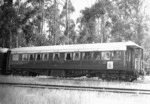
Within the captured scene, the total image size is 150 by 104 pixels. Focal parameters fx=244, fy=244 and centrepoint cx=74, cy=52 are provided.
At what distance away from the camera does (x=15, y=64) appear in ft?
81.3

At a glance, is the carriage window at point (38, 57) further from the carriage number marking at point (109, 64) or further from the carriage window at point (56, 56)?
the carriage number marking at point (109, 64)

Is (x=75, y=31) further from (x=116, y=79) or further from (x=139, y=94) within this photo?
(x=139, y=94)

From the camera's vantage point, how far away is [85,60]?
20.3 m

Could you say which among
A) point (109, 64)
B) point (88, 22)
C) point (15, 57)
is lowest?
point (109, 64)

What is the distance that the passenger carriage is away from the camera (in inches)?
742

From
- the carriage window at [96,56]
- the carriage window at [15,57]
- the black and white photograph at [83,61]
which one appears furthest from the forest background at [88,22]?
the carriage window at [96,56]

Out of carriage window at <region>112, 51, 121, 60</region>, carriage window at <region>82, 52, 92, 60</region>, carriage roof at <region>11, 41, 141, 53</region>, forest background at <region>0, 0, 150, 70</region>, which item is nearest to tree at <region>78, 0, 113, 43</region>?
forest background at <region>0, 0, 150, 70</region>

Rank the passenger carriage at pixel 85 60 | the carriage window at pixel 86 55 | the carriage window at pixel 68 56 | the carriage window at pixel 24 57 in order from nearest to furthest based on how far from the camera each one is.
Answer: the passenger carriage at pixel 85 60, the carriage window at pixel 86 55, the carriage window at pixel 68 56, the carriage window at pixel 24 57

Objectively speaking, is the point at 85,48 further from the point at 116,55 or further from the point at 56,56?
the point at 56,56

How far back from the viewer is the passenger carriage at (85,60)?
18844 millimetres

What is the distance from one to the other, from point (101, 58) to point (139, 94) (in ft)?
29.0

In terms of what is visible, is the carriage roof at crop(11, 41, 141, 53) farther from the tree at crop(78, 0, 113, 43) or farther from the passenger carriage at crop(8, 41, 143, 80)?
the tree at crop(78, 0, 113, 43)

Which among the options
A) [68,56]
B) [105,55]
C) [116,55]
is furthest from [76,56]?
[116,55]

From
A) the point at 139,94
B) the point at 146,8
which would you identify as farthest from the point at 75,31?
the point at 139,94
